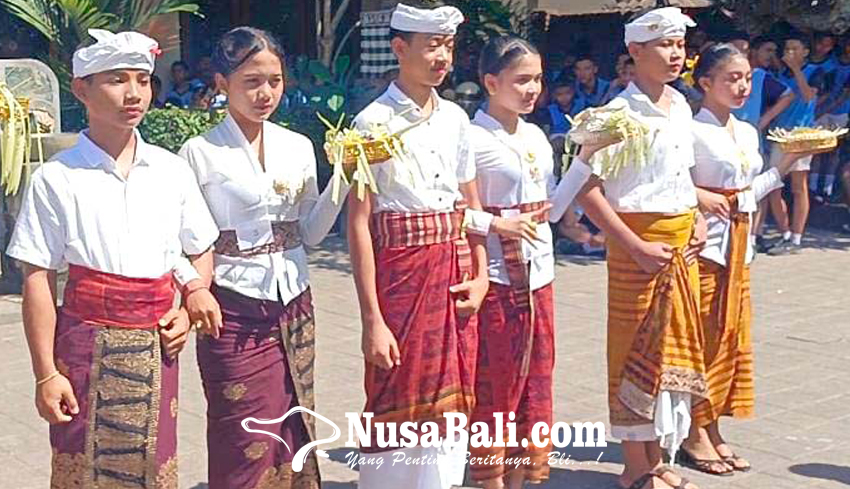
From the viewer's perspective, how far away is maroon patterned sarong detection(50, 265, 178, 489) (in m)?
3.36

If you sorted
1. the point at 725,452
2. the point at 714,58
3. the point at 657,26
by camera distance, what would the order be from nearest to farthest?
the point at 657,26, the point at 714,58, the point at 725,452

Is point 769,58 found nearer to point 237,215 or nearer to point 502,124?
point 502,124

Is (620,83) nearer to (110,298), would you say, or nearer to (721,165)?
(721,165)

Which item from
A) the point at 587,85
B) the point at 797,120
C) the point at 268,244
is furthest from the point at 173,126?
the point at 268,244

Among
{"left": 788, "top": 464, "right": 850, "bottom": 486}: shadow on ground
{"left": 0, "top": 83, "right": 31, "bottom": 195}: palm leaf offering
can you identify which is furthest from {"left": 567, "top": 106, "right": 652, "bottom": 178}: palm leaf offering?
{"left": 0, "top": 83, "right": 31, "bottom": 195}: palm leaf offering

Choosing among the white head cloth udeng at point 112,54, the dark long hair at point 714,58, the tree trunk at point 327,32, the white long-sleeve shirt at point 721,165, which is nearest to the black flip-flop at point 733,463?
the white long-sleeve shirt at point 721,165

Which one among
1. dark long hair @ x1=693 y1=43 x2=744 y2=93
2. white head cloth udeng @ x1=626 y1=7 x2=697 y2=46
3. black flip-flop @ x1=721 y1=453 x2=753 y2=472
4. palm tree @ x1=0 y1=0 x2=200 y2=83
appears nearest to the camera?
white head cloth udeng @ x1=626 y1=7 x2=697 y2=46

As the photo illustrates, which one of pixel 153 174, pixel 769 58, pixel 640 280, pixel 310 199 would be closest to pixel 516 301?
pixel 640 280

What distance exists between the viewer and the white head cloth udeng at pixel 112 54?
3346mm

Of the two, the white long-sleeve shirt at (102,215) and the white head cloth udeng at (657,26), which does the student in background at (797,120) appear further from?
the white long-sleeve shirt at (102,215)

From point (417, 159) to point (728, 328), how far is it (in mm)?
1664

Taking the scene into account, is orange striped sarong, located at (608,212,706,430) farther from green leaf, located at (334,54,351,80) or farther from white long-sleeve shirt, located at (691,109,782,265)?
green leaf, located at (334,54,351,80)

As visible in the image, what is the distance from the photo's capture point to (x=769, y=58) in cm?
1106

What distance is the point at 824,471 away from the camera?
5.00 meters
